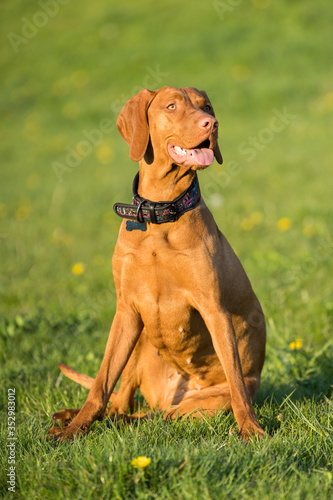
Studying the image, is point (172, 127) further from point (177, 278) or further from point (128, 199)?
point (128, 199)

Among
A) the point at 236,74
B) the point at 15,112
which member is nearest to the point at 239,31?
the point at 236,74

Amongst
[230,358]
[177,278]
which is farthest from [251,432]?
[177,278]

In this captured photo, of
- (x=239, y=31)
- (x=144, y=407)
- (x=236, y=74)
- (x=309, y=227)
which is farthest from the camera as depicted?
(x=239, y=31)

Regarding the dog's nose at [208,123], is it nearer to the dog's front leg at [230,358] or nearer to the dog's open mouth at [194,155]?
the dog's open mouth at [194,155]

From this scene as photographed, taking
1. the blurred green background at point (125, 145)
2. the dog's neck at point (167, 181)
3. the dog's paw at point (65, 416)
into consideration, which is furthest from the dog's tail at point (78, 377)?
the blurred green background at point (125, 145)

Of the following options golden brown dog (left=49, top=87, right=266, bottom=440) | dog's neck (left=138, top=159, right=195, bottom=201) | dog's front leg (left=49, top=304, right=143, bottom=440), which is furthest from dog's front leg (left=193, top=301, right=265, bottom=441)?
dog's neck (left=138, top=159, right=195, bottom=201)

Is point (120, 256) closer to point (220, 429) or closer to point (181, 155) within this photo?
point (181, 155)

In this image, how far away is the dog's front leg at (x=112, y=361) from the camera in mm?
3232

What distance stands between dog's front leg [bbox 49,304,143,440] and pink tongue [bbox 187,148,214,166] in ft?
3.03

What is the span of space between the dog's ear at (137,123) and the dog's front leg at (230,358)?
94 centimetres

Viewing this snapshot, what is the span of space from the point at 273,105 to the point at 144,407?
11.0m

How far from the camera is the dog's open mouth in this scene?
3.17 meters

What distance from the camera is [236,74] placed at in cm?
1537

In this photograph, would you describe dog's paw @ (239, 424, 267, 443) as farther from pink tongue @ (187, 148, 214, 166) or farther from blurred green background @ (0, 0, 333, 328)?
blurred green background @ (0, 0, 333, 328)
